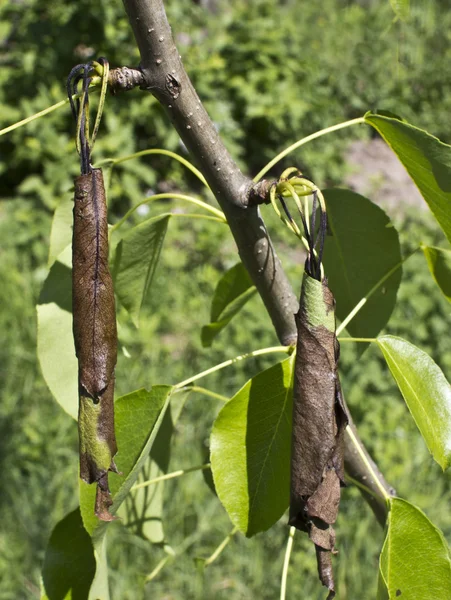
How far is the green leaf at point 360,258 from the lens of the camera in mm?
901

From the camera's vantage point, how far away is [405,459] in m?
2.77

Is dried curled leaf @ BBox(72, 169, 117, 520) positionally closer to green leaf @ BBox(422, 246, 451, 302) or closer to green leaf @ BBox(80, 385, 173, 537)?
green leaf @ BBox(80, 385, 173, 537)

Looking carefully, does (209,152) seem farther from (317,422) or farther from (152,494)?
(152,494)

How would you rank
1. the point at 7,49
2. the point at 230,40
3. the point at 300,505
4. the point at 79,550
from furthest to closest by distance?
the point at 230,40, the point at 7,49, the point at 79,550, the point at 300,505

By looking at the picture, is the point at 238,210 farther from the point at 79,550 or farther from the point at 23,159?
the point at 23,159

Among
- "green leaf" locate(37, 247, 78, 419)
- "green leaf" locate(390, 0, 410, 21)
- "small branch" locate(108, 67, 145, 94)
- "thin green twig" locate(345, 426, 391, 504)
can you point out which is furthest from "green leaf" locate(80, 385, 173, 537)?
"green leaf" locate(390, 0, 410, 21)

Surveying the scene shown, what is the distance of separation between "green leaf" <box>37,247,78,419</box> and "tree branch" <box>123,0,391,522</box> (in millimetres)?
249

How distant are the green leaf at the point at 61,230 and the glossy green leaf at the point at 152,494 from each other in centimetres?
26

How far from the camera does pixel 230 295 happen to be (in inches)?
41.1

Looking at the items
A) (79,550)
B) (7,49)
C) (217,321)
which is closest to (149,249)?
(217,321)

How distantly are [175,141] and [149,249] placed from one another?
12.9 feet

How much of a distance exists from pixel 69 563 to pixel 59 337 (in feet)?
0.90

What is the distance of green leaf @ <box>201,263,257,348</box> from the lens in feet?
3.29

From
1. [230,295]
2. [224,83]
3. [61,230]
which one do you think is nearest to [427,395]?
[230,295]
